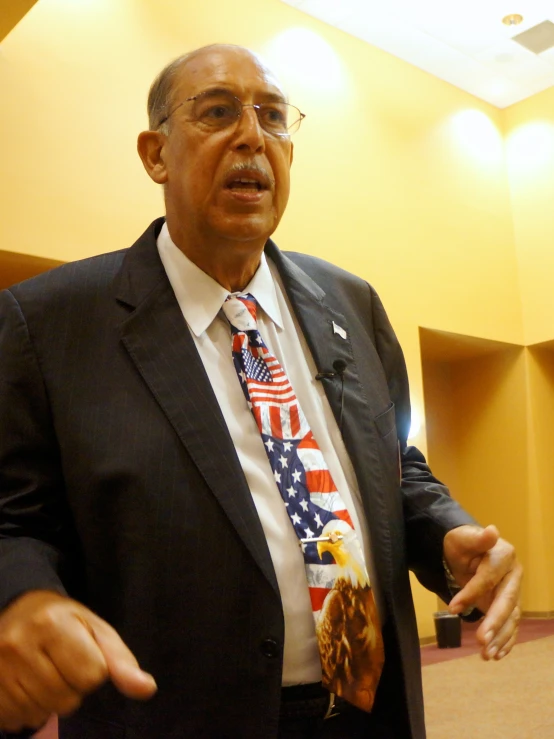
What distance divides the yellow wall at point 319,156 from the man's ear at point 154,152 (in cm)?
267

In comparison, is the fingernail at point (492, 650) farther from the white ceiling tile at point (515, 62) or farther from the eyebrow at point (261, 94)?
the white ceiling tile at point (515, 62)

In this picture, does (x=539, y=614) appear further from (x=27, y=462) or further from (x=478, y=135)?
(x=27, y=462)

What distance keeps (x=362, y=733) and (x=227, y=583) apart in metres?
0.36

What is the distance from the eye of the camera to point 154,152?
165 cm

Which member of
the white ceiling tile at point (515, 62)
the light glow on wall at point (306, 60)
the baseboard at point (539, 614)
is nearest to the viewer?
the light glow on wall at point (306, 60)

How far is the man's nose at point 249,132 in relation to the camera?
151 centimetres

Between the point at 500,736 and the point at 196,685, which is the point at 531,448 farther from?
the point at 196,685

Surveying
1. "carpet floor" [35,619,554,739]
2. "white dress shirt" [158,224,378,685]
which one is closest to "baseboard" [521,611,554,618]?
"carpet floor" [35,619,554,739]

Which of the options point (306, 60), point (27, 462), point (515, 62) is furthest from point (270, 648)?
point (515, 62)

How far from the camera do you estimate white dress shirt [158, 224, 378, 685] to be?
120cm

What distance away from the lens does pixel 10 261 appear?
4.20 m

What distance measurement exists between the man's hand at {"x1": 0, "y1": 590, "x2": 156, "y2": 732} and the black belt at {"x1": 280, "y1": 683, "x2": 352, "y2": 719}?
0.42 meters

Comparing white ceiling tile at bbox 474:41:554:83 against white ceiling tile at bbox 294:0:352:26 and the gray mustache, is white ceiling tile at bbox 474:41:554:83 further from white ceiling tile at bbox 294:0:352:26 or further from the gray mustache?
the gray mustache

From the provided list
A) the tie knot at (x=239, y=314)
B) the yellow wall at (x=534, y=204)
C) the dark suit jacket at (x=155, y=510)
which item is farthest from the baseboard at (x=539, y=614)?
the tie knot at (x=239, y=314)
